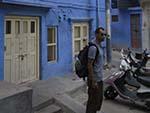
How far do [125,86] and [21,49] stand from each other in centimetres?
337

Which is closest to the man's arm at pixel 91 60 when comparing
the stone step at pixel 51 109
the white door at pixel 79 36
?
the stone step at pixel 51 109

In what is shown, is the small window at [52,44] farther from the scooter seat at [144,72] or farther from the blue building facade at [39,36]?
the scooter seat at [144,72]

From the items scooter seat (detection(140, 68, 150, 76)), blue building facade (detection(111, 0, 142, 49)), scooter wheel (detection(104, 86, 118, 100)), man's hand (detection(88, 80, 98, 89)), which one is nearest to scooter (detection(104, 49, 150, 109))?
scooter wheel (detection(104, 86, 118, 100))

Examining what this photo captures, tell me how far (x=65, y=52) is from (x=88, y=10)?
2717 millimetres

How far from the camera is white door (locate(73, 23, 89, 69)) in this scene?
1325cm

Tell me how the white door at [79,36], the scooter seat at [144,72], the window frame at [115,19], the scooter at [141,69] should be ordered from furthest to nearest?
the window frame at [115,19] → the white door at [79,36] → the scooter seat at [144,72] → the scooter at [141,69]

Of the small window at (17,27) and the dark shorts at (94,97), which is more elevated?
the small window at (17,27)

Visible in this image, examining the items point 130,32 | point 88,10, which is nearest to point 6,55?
point 88,10

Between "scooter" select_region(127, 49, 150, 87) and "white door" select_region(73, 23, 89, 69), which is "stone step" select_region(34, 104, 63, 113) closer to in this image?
"scooter" select_region(127, 49, 150, 87)

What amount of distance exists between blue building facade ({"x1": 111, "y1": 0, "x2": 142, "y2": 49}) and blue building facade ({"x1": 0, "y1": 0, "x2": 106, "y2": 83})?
1095cm

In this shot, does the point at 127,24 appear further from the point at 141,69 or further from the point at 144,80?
the point at 144,80

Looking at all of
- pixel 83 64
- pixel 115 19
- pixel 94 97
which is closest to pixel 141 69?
pixel 94 97

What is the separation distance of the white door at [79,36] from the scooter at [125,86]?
4016mm

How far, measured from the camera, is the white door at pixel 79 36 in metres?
13.3
